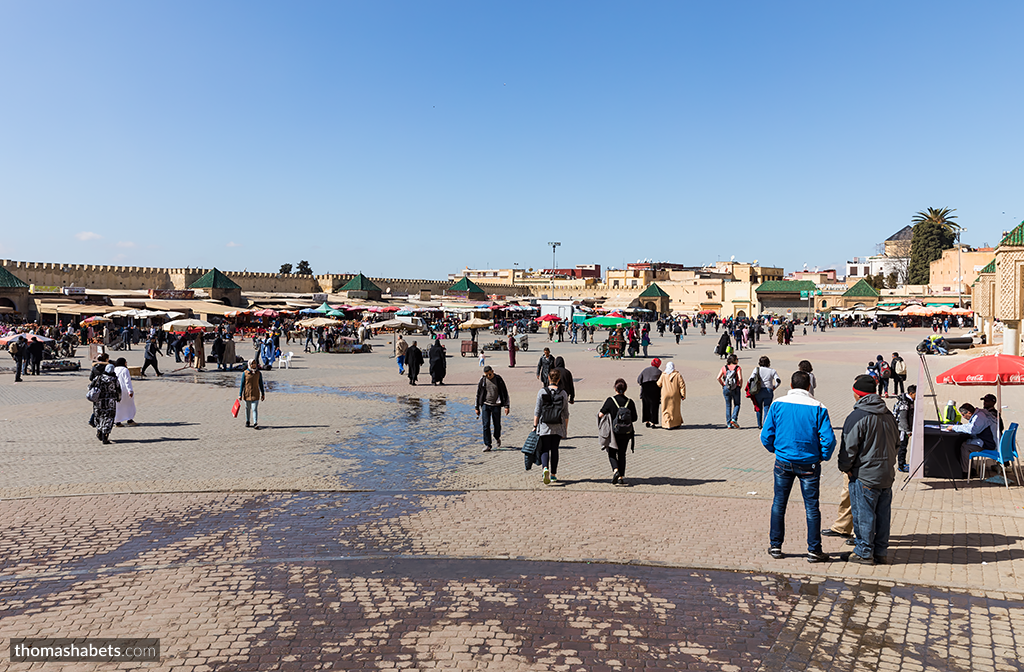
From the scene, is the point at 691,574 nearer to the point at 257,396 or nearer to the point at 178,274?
the point at 257,396

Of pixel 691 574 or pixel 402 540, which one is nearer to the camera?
pixel 691 574

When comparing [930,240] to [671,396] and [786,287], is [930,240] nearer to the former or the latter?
[786,287]

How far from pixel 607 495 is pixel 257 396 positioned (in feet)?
23.0

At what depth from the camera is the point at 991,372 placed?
356 inches

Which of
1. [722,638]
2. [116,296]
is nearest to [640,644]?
[722,638]

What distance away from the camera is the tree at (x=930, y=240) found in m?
93.8

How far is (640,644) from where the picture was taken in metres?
4.74

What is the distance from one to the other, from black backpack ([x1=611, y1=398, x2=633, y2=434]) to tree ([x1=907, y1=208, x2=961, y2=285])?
96656mm

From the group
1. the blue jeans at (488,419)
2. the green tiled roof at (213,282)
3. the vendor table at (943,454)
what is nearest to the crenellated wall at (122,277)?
the green tiled roof at (213,282)

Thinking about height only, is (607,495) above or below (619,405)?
below

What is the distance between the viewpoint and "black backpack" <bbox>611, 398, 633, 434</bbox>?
8695mm

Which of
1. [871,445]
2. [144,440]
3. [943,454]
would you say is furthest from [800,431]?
[144,440]

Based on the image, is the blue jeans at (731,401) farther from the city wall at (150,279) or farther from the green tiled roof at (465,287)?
the green tiled roof at (465,287)

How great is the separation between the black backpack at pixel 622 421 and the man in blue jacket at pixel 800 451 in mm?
2472
